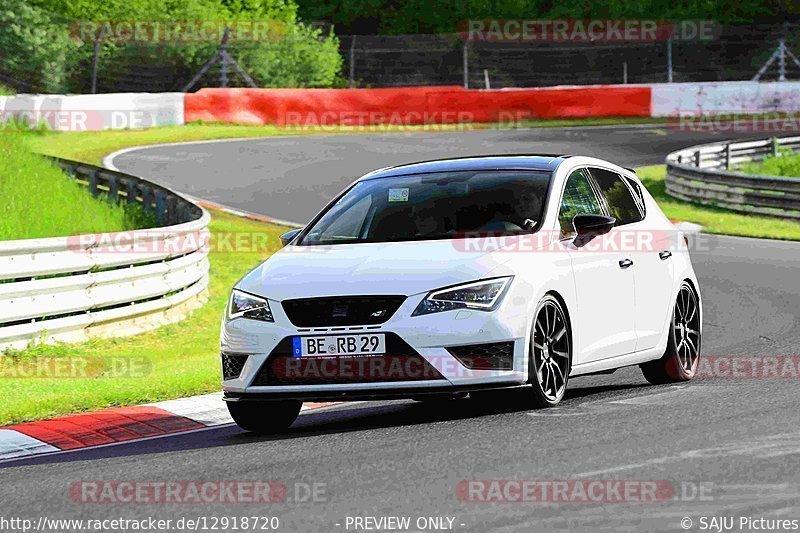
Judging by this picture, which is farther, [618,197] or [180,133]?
[180,133]

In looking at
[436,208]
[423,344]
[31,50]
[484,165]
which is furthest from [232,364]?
[31,50]

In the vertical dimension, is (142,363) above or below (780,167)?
above

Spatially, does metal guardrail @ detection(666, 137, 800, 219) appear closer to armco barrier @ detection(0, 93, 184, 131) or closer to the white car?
armco barrier @ detection(0, 93, 184, 131)

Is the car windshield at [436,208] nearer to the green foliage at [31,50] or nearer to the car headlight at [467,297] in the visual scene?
the car headlight at [467,297]

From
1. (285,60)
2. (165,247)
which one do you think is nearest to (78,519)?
(165,247)

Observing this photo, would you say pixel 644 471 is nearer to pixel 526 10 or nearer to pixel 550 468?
pixel 550 468

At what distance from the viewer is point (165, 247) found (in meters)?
16.2

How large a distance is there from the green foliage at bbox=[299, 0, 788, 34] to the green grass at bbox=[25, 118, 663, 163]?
14.1 meters

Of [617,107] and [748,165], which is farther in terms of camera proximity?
[617,107]

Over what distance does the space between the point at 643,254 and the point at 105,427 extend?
370 cm

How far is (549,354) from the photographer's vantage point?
892 centimetres

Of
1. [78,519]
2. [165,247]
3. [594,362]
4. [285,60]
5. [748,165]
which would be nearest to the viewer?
[78,519]

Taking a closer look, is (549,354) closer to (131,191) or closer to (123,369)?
(123,369)

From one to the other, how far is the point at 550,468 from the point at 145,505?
1835mm
